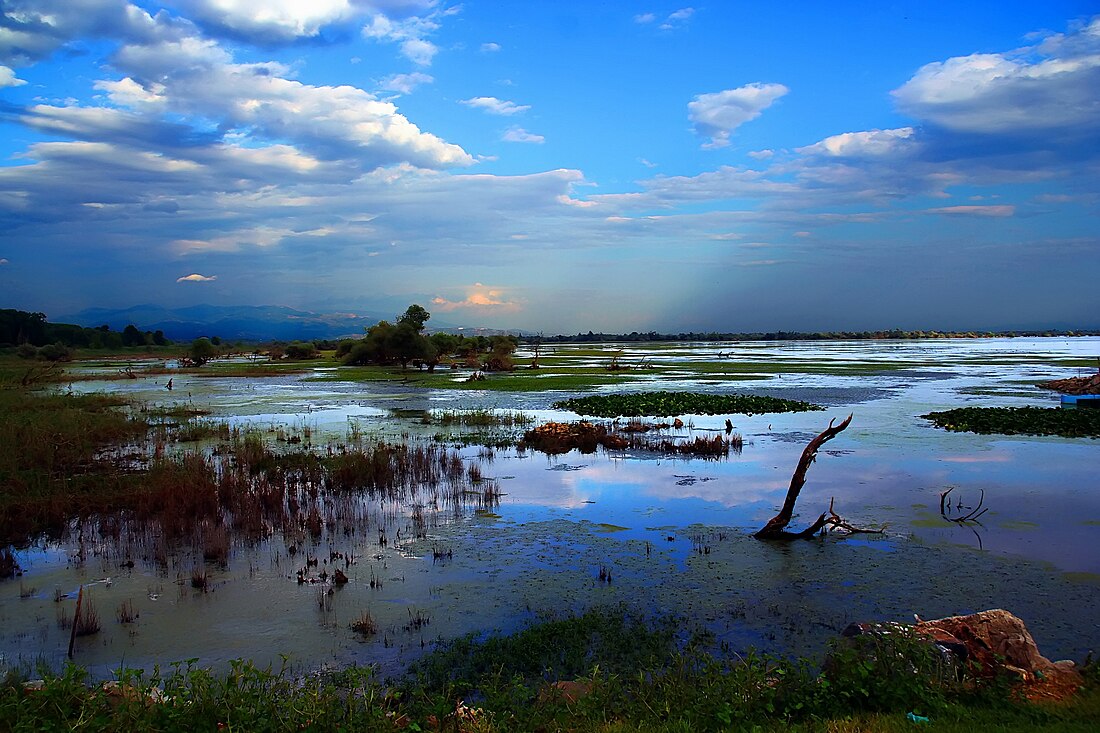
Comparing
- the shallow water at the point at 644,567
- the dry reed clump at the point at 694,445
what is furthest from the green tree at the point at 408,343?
the shallow water at the point at 644,567

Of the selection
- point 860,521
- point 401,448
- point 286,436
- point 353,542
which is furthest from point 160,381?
point 860,521

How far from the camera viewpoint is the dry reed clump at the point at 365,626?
8422mm

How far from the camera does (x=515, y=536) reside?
1273cm

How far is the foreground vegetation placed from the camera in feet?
17.5

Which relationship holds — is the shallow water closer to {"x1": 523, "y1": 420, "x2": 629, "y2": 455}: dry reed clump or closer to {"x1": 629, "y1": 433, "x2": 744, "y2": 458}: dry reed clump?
{"x1": 629, "y1": 433, "x2": 744, "y2": 458}: dry reed clump

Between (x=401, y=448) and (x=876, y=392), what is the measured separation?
30463 mm

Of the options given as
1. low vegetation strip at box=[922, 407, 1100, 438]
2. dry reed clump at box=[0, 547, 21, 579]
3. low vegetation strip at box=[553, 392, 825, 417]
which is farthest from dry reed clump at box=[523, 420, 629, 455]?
dry reed clump at box=[0, 547, 21, 579]

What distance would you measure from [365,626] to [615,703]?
376 centimetres

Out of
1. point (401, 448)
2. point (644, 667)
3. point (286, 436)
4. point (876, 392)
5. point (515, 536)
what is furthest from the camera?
point (876, 392)

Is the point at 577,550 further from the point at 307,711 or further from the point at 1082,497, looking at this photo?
the point at 1082,497

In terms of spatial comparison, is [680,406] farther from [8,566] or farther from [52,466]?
[8,566]

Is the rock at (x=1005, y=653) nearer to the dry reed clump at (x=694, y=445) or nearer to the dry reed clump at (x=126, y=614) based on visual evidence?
the dry reed clump at (x=126, y=614)

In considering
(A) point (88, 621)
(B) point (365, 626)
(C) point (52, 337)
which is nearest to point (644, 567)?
(B) point (365, 626)

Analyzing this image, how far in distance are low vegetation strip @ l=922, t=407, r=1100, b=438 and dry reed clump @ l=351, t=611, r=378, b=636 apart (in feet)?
75.4
